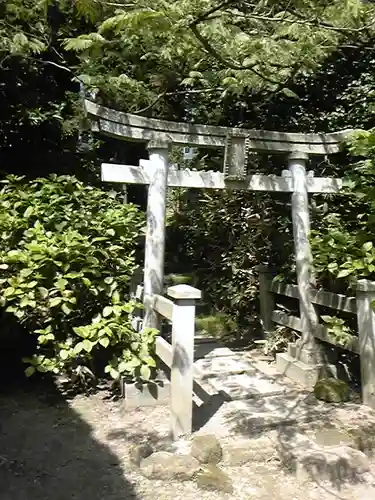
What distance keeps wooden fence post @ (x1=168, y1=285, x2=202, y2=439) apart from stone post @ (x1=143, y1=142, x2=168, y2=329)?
2.79 ft

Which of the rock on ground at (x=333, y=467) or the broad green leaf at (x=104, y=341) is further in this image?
the broad green leaf at (x=104, y=341)

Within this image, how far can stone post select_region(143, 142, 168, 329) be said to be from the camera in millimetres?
4066

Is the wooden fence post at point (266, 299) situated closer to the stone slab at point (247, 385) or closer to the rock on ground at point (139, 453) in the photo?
the stone slab at point (247, 385)

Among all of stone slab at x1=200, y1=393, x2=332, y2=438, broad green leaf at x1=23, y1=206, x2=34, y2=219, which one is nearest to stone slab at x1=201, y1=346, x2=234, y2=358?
stone slab at x1=200, y1=393, x2=332, y2=438

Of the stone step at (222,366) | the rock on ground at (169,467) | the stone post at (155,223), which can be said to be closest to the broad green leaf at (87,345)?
the stone post at (155,223)

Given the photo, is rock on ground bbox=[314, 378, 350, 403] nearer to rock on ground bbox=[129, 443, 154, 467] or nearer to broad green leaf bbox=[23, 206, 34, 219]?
rock on ground bbox=[129, 443, 154, 467]

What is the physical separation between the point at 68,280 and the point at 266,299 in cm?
243

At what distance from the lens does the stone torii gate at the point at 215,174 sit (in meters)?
4.01

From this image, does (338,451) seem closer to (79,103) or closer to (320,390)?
(320,390)

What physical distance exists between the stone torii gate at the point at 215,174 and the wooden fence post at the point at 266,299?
737 millimetres

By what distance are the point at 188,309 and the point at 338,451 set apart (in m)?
1.29

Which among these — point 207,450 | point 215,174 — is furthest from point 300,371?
point 215,174

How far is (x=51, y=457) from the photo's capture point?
299 cm

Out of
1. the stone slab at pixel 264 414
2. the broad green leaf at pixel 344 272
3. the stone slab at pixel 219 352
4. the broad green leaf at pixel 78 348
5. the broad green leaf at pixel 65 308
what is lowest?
the stone slab at pixel 264 414
